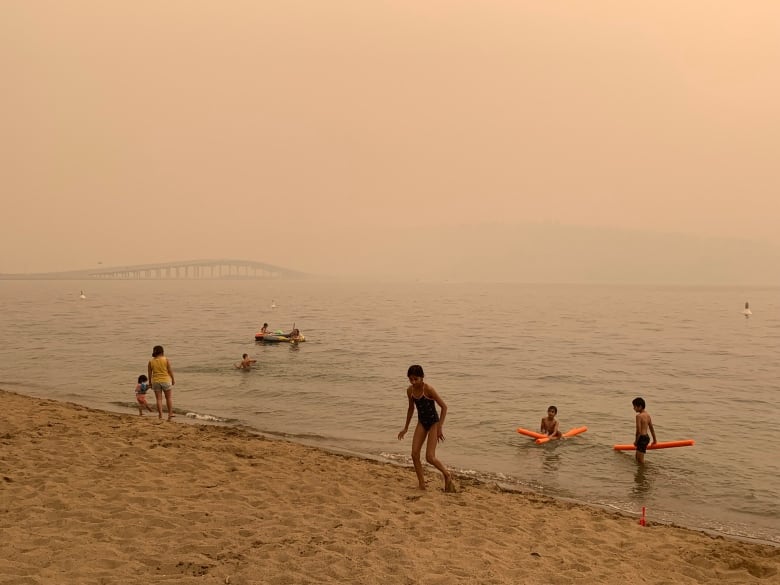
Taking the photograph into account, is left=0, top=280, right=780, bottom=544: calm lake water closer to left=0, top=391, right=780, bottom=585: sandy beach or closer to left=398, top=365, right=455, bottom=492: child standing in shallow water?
left=0, top=391, right=780, bottom=585: sandy beach

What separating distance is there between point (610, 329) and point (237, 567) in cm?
5375

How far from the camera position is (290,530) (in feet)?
24.0

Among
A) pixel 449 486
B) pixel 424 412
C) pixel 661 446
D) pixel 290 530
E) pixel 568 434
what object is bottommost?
pixel 568 434

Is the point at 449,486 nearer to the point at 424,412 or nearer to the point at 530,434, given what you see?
the point at 424,412

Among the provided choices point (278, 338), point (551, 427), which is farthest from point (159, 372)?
point (278, 338)

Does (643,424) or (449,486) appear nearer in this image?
(449,486)

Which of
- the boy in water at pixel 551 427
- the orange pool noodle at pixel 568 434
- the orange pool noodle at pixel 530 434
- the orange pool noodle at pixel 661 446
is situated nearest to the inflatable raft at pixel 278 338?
the orange pool noodle at pixel 530 434

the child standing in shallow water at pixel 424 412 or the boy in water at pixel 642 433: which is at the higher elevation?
the child standing in shallow water at pixel 424 412

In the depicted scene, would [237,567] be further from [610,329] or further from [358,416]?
[610,329]

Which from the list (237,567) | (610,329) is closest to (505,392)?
(237,567)

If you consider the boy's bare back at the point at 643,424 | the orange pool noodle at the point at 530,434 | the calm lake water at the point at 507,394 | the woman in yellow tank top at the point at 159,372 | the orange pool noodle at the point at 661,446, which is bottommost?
the calm lake water at the point at 507,394

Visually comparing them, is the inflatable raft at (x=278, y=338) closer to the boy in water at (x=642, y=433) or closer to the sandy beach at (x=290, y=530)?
the sandy beach at (x=290, y=530)

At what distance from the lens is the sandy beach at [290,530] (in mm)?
6281

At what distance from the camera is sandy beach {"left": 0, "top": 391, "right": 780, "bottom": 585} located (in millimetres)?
6281
